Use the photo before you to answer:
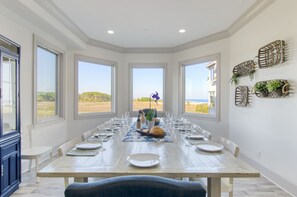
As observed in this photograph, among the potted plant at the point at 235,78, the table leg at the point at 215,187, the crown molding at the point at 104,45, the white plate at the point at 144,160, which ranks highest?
the crown molding at the point at 104,45

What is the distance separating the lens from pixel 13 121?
281 cm

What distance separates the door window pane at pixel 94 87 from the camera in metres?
5.46

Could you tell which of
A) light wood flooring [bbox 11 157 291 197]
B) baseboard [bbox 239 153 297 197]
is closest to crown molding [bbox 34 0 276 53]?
baseboard [bbox 239 153 297 197]

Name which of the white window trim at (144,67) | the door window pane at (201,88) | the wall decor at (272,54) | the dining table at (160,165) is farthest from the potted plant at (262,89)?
the white window trim at (144,67)

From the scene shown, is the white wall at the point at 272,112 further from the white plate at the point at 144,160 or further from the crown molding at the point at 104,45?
the crown molding at the point at 104,45

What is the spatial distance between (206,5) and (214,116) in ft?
8.64

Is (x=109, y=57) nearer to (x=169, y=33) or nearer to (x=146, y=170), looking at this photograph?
(x=169, y=33)

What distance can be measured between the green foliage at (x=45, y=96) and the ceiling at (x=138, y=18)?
118 centimetres

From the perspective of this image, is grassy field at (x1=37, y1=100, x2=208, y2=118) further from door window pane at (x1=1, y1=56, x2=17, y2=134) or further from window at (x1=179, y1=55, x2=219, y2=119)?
door window pane at (x1=1, y1=56, x2=17, y2=134)

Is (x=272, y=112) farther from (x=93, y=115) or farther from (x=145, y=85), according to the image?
(x=93, y=115)

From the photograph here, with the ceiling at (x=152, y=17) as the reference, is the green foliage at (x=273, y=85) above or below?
below

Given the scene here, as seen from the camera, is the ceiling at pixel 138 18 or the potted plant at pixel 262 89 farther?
the ceiling at pixel 138 18

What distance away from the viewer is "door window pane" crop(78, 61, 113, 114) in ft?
17.9

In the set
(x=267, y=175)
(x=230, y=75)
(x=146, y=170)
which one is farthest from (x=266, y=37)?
(x=146, y=170)
